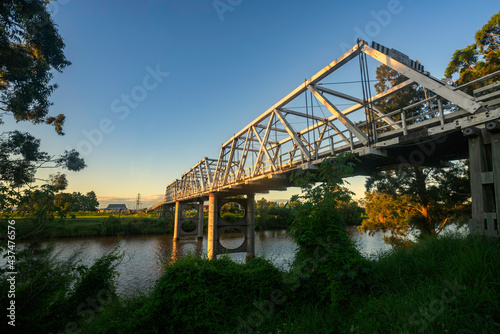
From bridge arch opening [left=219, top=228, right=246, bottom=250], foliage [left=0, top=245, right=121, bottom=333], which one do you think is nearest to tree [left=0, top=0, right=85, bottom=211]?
foliage [left=0, top=245, right=121, bottom=333]

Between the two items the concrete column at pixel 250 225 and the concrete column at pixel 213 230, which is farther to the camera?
the concrete column at pixel 250 225

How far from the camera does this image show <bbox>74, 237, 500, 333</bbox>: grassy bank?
397 cm

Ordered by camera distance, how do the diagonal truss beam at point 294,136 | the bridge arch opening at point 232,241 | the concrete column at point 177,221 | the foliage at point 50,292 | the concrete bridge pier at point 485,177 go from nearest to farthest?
the foliage at point 50,292, the concrete bridge pier at point 485,177, the diagonal truss beam at point 294,136, the bridge arch opening at point 232,241, the concrete column at point 177,221

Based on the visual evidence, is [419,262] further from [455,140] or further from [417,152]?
[417,152]

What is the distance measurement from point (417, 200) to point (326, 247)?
53.6 ft

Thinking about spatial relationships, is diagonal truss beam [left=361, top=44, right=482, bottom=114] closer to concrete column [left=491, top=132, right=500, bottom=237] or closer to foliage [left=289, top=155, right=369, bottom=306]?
concrete column [left=491, top=132, right=500, bottom=237]

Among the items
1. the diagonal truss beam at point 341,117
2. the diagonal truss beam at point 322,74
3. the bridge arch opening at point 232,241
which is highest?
the diagonal truss beam at point 322,74

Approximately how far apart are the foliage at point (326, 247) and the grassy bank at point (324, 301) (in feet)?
0.46

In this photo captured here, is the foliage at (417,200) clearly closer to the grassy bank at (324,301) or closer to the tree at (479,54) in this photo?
the tree at (479,54)

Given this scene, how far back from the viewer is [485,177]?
24.7 ft

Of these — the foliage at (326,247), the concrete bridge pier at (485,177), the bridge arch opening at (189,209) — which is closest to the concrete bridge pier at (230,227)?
the foliage at (326,247)

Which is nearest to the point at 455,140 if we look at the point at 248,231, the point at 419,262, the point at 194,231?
the point at 419,262

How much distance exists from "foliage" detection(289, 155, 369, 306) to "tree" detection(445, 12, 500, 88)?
14.9 meters

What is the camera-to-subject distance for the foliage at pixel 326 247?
5.78 metres
